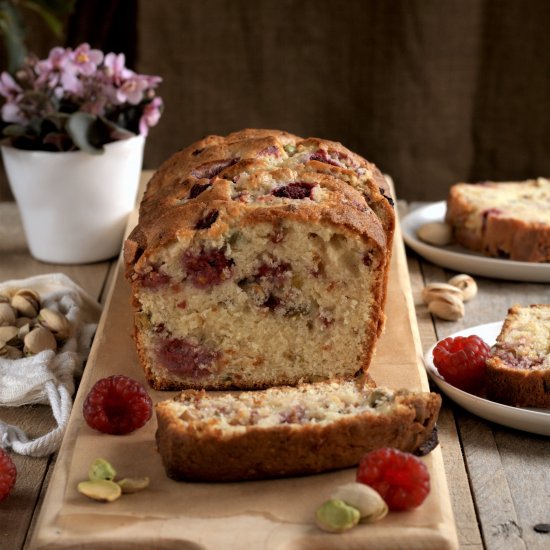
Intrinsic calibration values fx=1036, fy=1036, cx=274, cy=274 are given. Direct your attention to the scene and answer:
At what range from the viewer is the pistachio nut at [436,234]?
4457 millimetres

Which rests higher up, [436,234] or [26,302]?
[26,302]

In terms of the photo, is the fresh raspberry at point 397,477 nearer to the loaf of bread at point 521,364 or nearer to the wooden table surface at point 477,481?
the wooden table surface at point 477,481

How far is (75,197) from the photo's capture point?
432 cm

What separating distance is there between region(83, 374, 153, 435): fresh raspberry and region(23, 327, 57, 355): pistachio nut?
0.58 metres

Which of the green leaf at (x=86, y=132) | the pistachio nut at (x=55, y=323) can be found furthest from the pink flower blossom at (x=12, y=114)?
the pistachio nut at (x=55, y=323)

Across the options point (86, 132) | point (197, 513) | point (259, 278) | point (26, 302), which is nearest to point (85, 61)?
point (86, 132)

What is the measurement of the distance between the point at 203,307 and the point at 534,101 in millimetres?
3838

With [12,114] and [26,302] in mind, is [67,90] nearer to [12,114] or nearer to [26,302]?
[12,114]

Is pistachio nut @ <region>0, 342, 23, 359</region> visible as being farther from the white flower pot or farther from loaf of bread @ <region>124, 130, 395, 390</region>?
the white flower pot

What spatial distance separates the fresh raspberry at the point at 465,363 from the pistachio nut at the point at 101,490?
3.75ft

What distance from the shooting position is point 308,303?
316cm

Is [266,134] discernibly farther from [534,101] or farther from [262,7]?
[534,101]

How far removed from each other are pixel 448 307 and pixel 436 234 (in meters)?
0.70

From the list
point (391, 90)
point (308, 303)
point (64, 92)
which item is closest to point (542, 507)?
point (308, 303)
